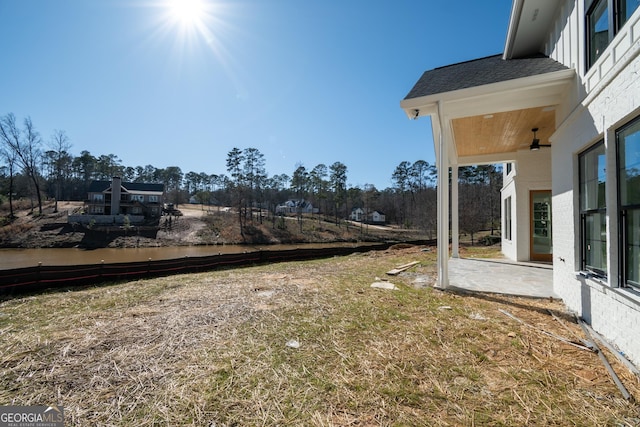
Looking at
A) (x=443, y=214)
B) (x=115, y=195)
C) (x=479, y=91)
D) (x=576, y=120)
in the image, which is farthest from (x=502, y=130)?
(x=115, y=195)

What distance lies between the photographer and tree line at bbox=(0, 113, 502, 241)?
23.9 m

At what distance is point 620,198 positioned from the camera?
262 centimetres

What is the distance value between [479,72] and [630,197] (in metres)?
3.20

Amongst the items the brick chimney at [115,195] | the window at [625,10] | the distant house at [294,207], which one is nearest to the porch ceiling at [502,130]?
the window at [625,10]

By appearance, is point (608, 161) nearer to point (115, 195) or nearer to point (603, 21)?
point (603, 21)

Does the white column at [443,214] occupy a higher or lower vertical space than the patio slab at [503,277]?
higher

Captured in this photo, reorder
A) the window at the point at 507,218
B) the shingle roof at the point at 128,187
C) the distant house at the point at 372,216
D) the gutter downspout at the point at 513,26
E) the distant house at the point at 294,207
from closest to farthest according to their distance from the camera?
the gutter downspout at the point at 513,26, the window at the point at 507,218, the shingle roof at the point at 128,187, the distant house at the point at 372,216, the distant house at the point at 294,207

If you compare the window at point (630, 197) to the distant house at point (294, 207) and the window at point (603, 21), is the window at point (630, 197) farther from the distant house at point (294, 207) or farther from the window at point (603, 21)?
the distant house at point (294, 207)

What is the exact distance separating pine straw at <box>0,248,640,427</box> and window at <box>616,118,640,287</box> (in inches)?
34.4

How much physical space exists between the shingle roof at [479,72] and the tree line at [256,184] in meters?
14.4

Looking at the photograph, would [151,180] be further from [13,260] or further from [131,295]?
[131,295]

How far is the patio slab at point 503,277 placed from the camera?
4.79 metres

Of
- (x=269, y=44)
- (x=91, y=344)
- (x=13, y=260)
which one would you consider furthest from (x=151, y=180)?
(x=91, y=344)

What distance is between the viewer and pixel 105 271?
6.06m
